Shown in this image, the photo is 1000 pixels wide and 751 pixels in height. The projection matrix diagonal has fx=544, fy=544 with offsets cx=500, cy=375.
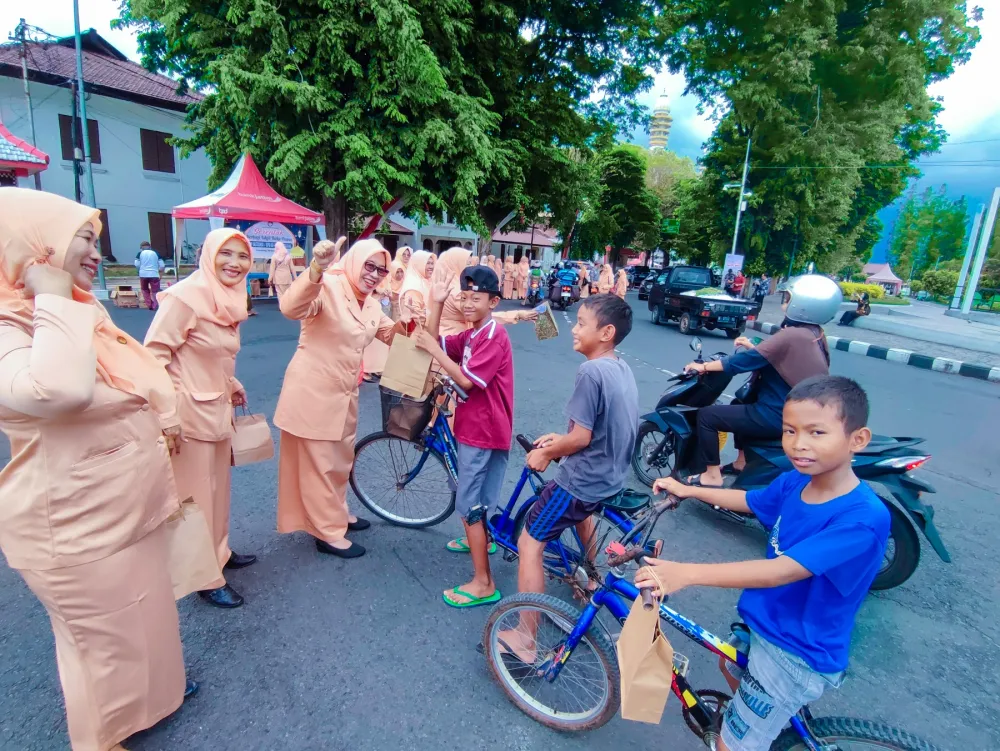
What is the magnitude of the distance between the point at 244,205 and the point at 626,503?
11.2 metres

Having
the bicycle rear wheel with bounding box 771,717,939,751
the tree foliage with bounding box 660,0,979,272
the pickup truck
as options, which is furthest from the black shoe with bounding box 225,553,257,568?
the tree foliage with bounding box 660,0,979,272

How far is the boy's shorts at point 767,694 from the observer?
1531mm

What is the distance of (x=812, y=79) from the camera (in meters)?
19.7

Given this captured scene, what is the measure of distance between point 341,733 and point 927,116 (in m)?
27.9

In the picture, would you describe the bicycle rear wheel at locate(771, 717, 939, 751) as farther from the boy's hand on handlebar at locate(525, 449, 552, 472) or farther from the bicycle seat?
the boy's hand on handlebar at locate(525, 449, 552, 472)

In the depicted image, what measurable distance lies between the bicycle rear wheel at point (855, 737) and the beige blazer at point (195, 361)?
8.24 feet

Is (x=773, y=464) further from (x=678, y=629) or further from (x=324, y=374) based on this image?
(x=324, y=374)

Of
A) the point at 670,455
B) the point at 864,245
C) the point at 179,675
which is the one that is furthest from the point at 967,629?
the point at 864,245

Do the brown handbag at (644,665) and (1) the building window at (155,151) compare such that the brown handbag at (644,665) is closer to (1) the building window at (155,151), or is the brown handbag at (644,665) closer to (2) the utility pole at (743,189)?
(2) the utility pole at (743,189)

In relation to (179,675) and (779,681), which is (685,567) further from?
(179,675)

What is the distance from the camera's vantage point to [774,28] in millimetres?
18469

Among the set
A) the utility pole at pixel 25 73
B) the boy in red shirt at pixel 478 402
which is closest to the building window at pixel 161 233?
the utility pole at pixel 25 73

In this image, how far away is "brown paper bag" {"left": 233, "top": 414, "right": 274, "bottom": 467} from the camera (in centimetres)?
272

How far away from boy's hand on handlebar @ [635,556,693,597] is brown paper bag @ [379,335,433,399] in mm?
1618
